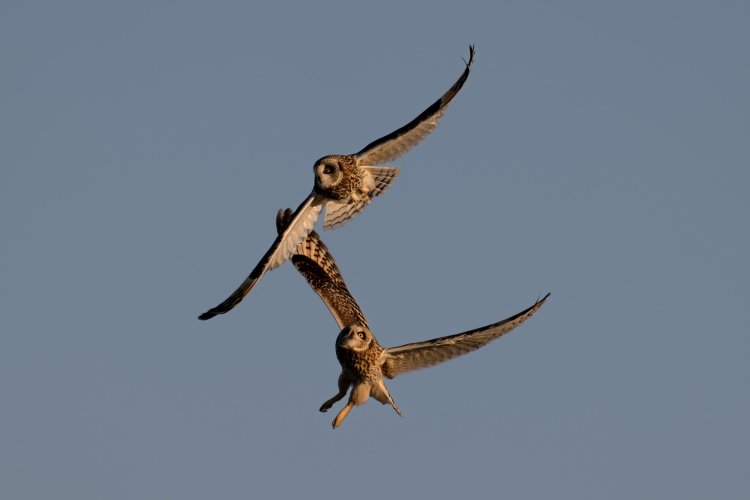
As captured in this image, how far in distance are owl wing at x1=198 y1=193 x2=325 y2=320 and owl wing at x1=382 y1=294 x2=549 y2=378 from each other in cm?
163

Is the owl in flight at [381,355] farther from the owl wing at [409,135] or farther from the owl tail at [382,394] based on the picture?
the owl wing at [409,135]

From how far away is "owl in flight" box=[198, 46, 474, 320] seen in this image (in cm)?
1905

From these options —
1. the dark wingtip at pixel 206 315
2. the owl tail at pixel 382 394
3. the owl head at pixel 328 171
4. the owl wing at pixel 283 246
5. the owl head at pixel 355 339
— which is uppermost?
the owl head at pixel 328 171

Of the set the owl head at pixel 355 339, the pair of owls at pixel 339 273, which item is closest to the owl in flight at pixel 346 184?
the pair of owls at pixel 339 273

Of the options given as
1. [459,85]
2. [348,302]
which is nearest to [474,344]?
[348,302]

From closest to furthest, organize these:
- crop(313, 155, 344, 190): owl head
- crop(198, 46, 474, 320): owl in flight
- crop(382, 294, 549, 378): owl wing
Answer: crop(382, 294, 549, 378): owl wing → crop(198, 46, 474, 320): owl in flight → crop(313, 155, 344, 190): owl head

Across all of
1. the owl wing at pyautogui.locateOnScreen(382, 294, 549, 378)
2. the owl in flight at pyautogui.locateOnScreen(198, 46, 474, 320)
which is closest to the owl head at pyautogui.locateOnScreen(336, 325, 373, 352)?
the owl wing at pyautogui.locateOnScreen(382, 294, 549, 378)

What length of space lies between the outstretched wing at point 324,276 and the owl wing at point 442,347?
0.80 meters

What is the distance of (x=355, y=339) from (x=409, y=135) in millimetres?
2952

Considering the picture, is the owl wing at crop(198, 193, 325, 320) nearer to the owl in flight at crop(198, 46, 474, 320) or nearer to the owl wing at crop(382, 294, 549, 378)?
the owl in flight at crop(198, 46, 474, 320)

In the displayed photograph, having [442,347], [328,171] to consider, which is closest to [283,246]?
[328,171]

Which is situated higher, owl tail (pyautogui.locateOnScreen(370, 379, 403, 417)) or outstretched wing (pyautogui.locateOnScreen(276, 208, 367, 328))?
outstretched wing (pyautogui.locateOnScreen(276, 208, 367, 328))

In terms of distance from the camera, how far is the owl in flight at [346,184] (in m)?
19.0

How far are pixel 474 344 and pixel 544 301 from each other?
909mm
